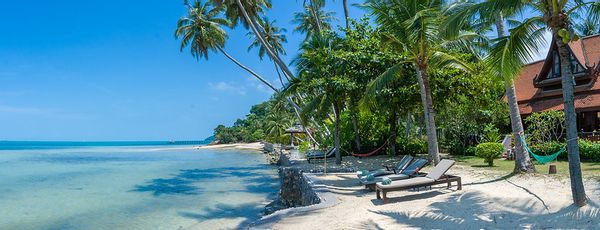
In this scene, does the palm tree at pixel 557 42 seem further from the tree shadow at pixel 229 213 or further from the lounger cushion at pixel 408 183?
the tree shadow at pixel 229 213

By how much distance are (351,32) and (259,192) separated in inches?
303

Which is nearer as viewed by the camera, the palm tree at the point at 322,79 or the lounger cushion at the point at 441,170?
the lounger cushion at the point at 441,170

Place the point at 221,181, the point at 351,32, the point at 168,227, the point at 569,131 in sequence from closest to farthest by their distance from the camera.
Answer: the point at 569,131
the point at 168,227
the point at 351,32
the point at 221,181

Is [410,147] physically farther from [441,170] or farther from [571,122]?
[571,122]

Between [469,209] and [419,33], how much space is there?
5.29 metres

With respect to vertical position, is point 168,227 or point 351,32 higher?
point 351,32

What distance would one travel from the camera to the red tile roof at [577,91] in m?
17.1

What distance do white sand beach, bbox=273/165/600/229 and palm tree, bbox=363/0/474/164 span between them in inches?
118

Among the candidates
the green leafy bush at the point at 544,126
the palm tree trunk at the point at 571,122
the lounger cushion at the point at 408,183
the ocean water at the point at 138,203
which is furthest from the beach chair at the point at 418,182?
the green leafy bush at the point at 544,126

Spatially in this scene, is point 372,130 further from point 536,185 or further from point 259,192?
point 536,185

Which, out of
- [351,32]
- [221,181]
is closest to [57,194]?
[221,181]

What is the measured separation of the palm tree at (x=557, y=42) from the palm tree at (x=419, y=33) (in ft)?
9.92

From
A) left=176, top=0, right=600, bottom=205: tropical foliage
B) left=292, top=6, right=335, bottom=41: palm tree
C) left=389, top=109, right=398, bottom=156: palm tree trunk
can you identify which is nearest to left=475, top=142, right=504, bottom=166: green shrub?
left=176, top=0, right=600, bottom=205: tropical foliage

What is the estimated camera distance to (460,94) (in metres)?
16.1
